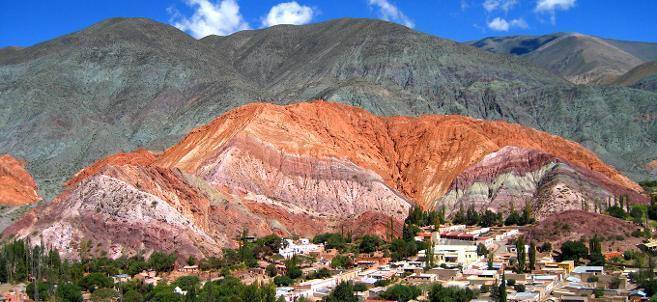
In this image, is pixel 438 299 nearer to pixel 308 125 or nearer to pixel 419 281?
pixel 419 281

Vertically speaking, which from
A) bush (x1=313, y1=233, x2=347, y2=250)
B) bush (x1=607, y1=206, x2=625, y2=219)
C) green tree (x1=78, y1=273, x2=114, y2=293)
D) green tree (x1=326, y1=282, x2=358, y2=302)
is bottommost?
green tree (x1=326, y1=282, x2=358, y2=302)

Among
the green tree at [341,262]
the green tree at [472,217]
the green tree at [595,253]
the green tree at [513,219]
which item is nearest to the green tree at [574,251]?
the green tree at [595,253]

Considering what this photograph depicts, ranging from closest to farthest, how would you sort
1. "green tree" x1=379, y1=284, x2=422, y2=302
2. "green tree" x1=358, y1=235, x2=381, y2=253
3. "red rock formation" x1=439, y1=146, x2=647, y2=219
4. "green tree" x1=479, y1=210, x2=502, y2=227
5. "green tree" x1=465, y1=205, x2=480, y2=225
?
"green tree" x1=379, y1=284, x2=422, y2=302
"green tree" x1=358, y1=235, x2=381, y2=253
"green tree" x1=479, y1=210, x2=502, y2=227
"green tree" x1=465, y1=205, x2=480, y2=225
"red rock formation" x1=439, y1=146, x2=647, y2=219

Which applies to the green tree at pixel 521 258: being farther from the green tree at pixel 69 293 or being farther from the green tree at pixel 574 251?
the green tree at pixel 69 293

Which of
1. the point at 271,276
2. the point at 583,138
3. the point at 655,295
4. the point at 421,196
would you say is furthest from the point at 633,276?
the point at 583,138

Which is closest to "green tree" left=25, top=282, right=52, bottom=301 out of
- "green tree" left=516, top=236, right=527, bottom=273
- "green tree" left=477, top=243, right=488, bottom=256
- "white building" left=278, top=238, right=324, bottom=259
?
"white building" left=278, top=238, right=324, bottom=259

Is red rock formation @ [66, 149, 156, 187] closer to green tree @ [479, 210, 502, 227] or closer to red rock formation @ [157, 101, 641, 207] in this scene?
red rock formation @ [157, 101, 641, 207]
